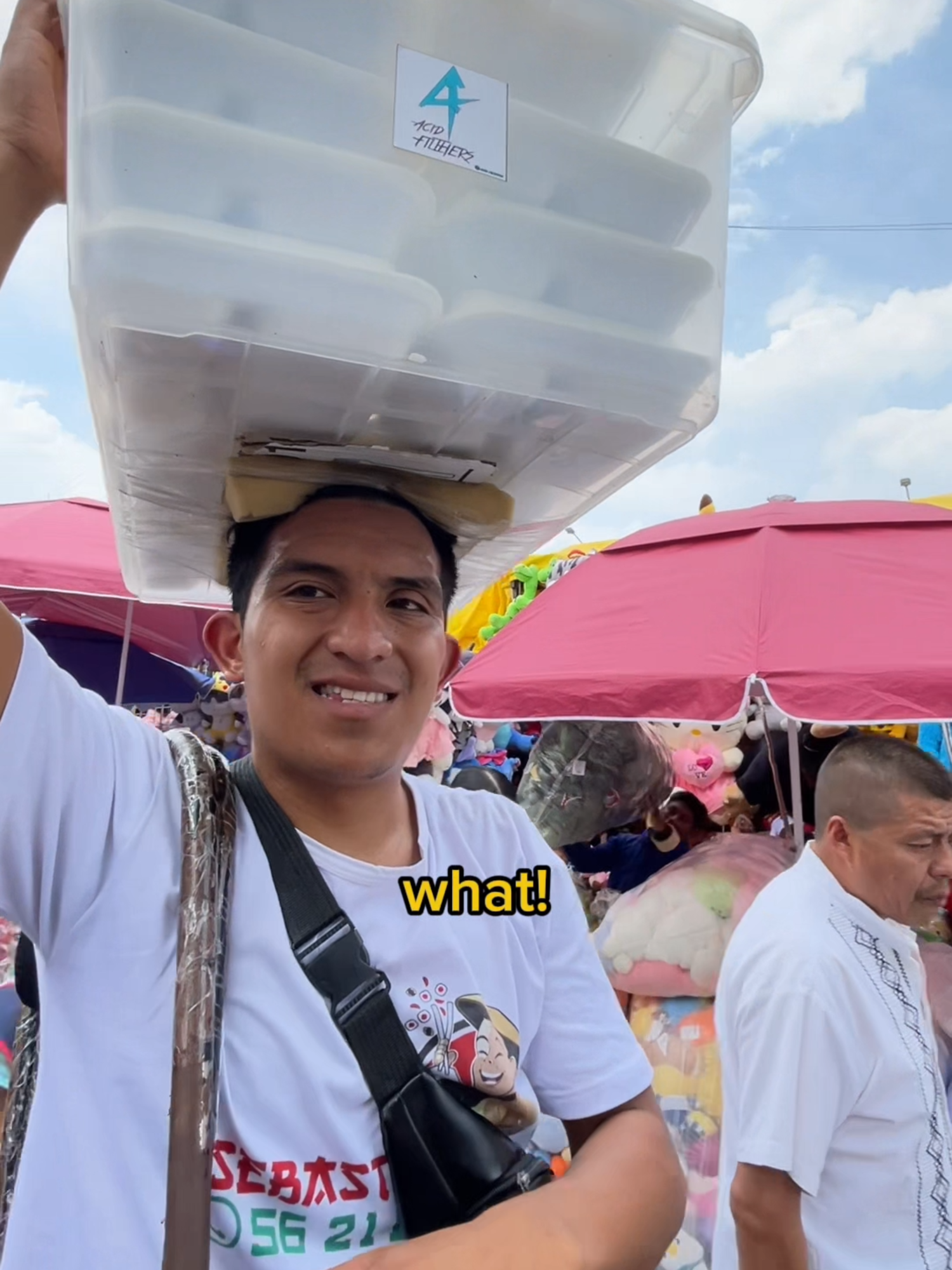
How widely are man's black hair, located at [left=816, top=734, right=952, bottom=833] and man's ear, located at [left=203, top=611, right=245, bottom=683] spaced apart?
156 centimetres

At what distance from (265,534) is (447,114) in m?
0.54

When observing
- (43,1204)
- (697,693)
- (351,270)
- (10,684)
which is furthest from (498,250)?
(697,693)

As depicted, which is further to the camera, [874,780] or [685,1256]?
[685,1256]

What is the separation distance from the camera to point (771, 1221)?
5.41 ft

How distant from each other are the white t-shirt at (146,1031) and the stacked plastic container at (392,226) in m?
0.34

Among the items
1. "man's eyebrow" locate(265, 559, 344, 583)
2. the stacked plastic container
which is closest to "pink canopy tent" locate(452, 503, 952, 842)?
the stacked plastic container

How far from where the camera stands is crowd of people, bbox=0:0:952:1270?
0.76 m

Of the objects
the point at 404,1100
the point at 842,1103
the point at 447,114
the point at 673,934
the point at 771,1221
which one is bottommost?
the point at 771,1221

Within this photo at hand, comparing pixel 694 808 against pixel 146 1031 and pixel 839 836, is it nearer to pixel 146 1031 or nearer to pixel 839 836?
pixel 839 836

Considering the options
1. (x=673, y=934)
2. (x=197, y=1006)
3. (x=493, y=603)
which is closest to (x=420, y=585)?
(x=197, y=1006)

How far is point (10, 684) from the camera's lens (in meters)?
0.74

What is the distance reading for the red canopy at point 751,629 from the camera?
7.00 feet

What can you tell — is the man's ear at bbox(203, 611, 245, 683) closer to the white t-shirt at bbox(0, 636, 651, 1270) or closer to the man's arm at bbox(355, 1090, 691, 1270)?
the white t-shirt at bbox(0, 636, 651, 1270)

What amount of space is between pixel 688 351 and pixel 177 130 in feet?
1.75
